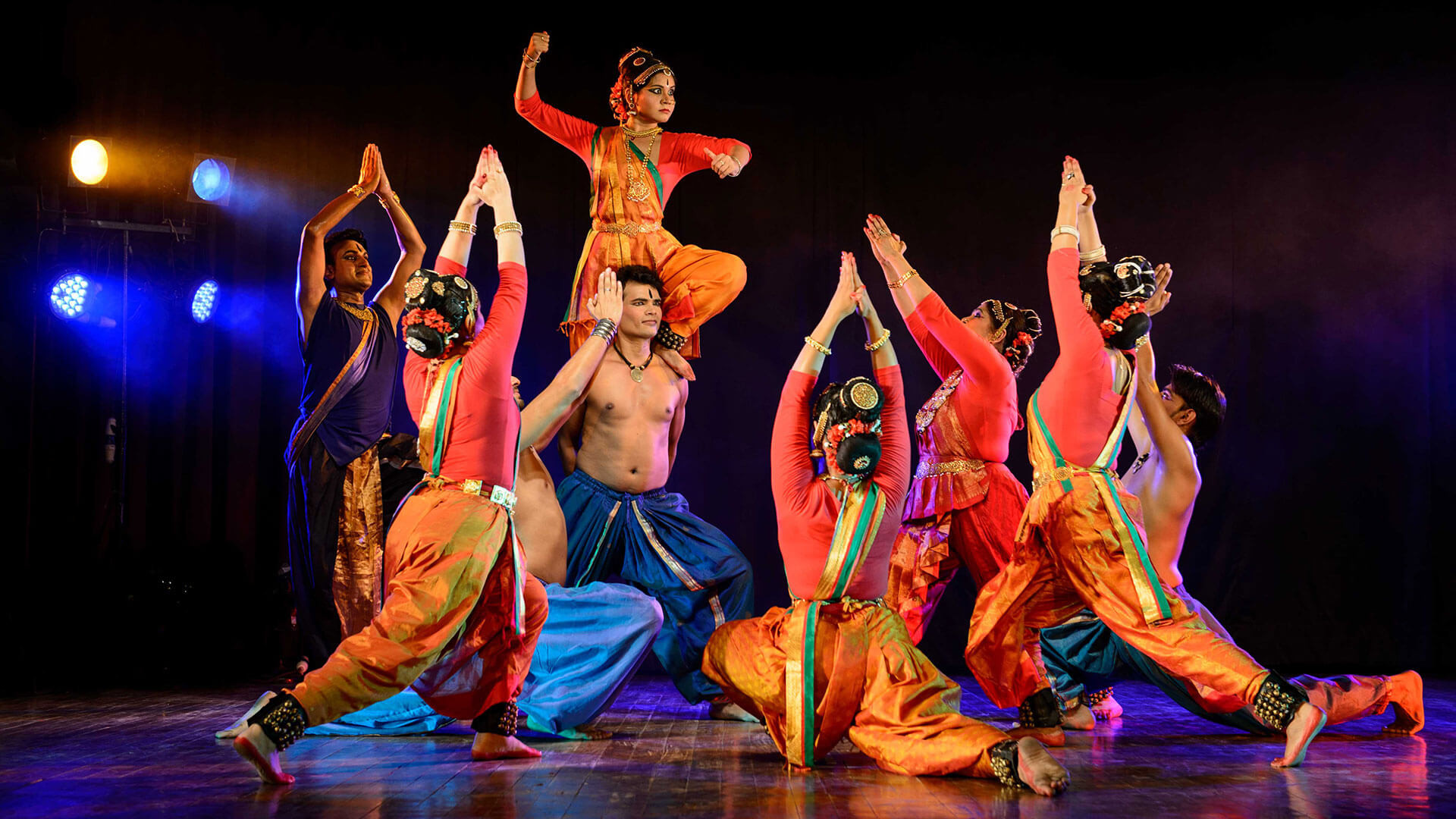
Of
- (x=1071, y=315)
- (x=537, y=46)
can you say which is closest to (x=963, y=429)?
(x=1071, y=315)

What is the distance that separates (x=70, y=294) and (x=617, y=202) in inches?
108

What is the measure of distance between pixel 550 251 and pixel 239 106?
1.68m

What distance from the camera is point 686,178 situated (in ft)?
18.5

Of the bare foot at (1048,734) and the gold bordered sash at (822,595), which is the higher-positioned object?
the gold bordered sash at (822,595)

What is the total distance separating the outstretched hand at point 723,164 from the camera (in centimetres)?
421

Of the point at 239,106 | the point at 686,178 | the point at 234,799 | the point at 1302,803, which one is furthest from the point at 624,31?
the point at 1302,803

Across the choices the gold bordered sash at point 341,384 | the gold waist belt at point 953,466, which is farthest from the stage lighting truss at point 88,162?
the gold waist belt at point 953,466

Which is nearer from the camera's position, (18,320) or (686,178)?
(18,320)

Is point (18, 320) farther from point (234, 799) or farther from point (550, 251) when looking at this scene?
point (234, 799)

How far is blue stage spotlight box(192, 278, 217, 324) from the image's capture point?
203 inches

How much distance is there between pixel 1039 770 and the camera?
242 cm

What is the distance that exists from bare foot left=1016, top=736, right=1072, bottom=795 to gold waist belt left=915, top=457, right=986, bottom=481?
5.02ft

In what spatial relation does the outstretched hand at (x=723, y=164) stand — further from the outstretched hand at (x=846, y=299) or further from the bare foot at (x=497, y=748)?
the bare foot at (x=497, y=748)

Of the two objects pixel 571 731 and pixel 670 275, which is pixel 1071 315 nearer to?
pixel 670 275
